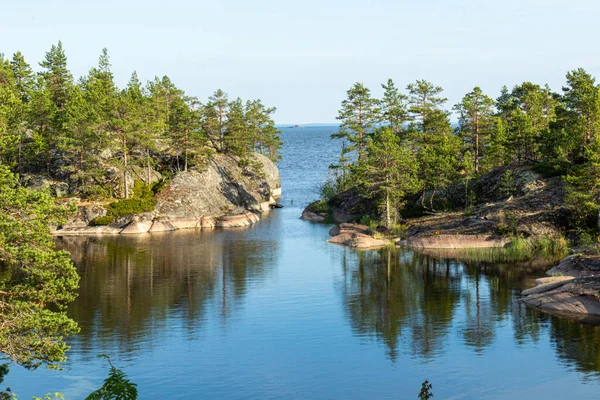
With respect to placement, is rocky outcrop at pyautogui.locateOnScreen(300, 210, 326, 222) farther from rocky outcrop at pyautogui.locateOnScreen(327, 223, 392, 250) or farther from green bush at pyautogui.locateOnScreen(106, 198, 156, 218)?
green bush at pyautogui.locateOnScreen(106, 198, 156, 218)

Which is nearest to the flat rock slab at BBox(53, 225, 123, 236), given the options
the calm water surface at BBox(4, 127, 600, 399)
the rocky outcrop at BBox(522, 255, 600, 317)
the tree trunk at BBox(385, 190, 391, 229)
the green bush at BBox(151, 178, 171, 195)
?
the green bush at BBox(151, 178, 171, 195)

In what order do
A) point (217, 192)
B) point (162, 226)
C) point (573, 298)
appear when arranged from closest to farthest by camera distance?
point (573, 298), point (162, 226), point (217, 192)

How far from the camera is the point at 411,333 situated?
4341 centimetres

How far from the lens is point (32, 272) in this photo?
90.8 feet

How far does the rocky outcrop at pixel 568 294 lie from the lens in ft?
154

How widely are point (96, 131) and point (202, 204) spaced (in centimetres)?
1716

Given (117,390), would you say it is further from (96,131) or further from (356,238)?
(96,131)

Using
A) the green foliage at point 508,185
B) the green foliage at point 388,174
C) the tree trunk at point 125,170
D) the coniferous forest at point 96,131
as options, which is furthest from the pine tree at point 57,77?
the green foliage at point 508,185

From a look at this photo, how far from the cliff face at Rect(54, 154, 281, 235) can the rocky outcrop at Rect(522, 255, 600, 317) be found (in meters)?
50.6

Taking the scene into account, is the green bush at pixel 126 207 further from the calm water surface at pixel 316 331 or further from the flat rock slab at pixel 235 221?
the calm water surface at pixel 316 331

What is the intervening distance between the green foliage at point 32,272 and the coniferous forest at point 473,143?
49.1 m

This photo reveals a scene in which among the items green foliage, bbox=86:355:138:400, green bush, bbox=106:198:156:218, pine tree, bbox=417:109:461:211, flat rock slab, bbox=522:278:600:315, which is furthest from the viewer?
green bush, bbox=106:198:156:218

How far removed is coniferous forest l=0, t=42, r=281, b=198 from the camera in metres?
89.4

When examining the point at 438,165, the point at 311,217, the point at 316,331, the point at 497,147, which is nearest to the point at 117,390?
the point at 316,331
